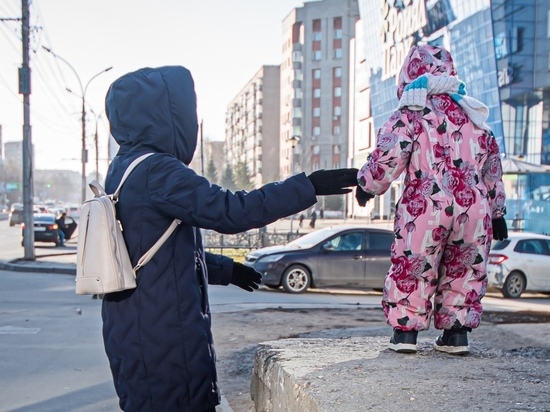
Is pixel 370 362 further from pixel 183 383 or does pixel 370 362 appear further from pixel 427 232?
pixel 183 383

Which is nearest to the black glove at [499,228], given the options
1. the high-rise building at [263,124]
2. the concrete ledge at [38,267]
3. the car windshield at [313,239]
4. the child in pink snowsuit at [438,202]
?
the child in pink snowsuit at [438,202]

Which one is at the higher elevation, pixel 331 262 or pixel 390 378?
pixel 390 378

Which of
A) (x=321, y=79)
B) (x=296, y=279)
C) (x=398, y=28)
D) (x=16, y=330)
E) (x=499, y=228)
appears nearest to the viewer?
(x=499, y=228)

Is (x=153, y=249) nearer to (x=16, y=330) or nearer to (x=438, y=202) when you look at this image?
(x=438, y=202)

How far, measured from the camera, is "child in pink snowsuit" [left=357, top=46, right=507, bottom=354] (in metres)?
3.37

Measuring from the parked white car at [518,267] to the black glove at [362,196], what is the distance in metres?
11.6

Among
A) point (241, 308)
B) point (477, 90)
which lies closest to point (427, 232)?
point (241, 308)

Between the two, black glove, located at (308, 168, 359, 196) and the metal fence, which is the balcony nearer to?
the metal fence

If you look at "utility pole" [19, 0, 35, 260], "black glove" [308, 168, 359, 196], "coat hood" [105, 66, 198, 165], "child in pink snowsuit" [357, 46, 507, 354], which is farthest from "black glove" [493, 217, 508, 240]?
"utility pole" [19, 0, 35, 260]

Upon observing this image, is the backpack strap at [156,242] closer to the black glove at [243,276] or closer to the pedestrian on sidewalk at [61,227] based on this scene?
the black glove at [243,276]

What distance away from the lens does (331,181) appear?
8.26 ft

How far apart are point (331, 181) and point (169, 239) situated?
2.07 feet

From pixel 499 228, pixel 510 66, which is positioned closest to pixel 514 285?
pixel 499 228

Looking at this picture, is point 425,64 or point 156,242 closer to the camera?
point 156,242
